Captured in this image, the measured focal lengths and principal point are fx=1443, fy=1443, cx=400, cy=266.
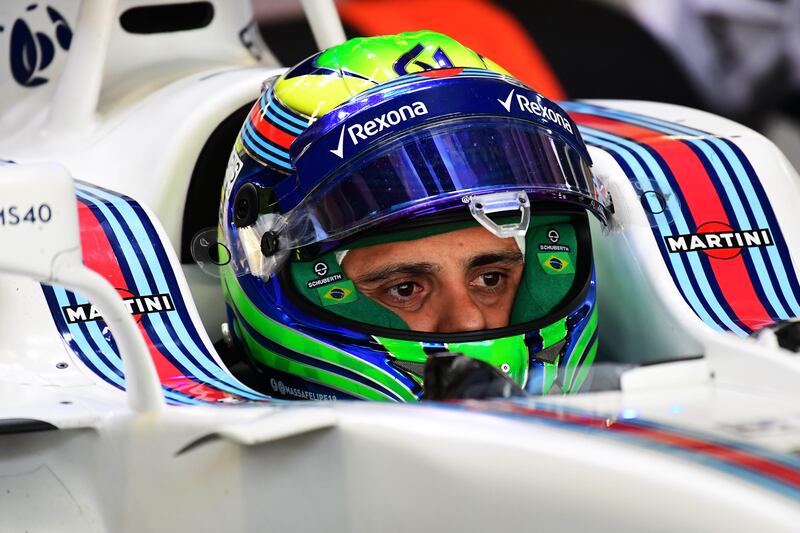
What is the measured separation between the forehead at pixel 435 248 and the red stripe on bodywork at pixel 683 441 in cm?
51

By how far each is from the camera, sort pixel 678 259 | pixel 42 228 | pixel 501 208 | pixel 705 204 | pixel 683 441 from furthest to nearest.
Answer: pixel 705 204 → pixel 678 259 → pixel 501 208 → pixel 42 228 → pixel 683 441

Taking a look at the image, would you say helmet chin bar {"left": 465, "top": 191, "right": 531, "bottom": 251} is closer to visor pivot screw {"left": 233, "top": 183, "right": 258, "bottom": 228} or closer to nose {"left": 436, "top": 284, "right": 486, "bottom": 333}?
nose {"left": 436, "top": 284, "right": 486, "bottom": 333}

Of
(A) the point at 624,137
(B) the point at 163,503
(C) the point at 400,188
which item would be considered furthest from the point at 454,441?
(A) the point at 624,137

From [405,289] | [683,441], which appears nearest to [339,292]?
[405,289]

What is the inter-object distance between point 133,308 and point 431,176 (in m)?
0.50

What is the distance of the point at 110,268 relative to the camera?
2082 millimetres

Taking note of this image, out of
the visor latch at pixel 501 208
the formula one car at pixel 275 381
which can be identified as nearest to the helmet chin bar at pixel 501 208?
the visor latch at pixel 501 208

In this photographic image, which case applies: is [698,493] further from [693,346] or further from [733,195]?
[733,195]

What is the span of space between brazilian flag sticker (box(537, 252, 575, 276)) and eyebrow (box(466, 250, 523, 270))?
5 cm

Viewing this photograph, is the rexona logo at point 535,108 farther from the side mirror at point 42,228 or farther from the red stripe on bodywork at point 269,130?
the side mirror at point 42,228

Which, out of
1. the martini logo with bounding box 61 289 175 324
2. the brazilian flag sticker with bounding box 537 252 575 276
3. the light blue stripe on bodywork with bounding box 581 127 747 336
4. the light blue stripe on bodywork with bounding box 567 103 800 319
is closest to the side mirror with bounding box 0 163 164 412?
the martini logo with bounding box 61 289 175 324

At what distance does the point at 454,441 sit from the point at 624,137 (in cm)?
127

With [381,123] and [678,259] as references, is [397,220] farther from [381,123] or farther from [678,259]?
[678,259]

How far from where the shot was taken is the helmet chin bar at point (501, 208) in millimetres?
1804
